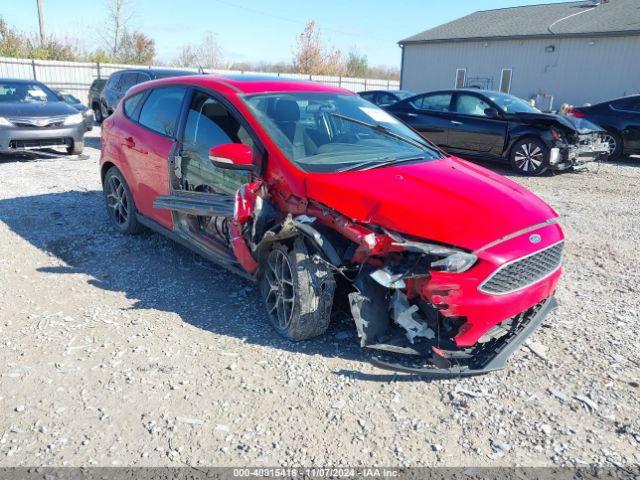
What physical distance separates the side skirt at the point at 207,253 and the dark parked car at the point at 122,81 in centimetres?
832

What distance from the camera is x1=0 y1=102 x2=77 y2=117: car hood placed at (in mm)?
9367

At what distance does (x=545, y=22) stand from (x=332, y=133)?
25.4m

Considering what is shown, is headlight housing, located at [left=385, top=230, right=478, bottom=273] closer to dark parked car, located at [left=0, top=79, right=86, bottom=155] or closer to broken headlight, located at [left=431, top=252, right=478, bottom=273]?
broken headlight, located at [left=431, top=252, right=478, bottom=273]

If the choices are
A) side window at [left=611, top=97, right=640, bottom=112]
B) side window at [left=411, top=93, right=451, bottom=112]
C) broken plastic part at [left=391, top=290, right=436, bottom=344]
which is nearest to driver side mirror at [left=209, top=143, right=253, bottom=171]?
broken plastic part at [left=391, top=290, right=436, bottom=344]

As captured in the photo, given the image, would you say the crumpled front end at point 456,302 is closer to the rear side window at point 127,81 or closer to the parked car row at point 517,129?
the parked car row at point 517,129

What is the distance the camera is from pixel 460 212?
2984 millimetres

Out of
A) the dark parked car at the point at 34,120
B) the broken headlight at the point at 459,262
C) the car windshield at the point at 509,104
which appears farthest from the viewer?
the car windshield at the point at 509,104

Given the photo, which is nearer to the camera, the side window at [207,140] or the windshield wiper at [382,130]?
the side window at [207,140]

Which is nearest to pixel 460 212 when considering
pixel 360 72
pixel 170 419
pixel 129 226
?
pixel 170 419

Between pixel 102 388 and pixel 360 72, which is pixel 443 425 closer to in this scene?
pixel 102 388

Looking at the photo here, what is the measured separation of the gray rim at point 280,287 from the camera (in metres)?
3.41

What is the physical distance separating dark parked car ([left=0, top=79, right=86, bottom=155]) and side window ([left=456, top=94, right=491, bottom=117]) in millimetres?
7587

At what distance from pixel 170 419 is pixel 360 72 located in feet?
166

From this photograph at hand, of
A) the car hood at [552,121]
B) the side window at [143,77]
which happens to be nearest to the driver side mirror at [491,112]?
the car hood at [552,121]
